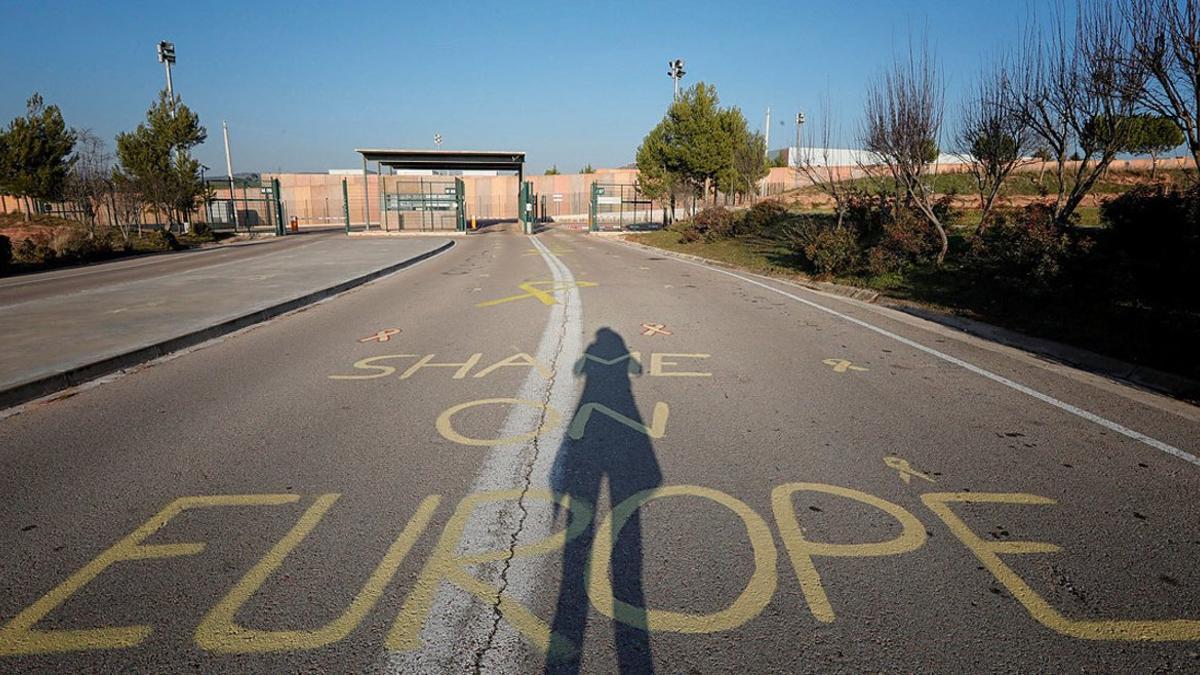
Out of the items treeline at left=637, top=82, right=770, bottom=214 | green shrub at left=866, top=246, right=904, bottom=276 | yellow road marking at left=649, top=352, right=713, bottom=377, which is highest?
treeline at left=637, top=82, right=770, bottom=214

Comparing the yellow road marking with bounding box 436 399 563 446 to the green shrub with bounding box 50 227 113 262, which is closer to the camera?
the yellow road marking with bounding box 436 399 563 446

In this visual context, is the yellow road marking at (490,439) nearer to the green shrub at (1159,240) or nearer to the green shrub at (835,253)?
the green shrub at (1159,240)

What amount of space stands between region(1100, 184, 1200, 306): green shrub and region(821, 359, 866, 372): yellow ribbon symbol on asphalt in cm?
499

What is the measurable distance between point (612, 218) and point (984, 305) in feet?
161

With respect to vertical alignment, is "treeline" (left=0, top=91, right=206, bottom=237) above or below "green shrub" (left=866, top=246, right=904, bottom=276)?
above

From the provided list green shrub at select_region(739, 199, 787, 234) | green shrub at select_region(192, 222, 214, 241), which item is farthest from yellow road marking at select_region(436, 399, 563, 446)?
green shrub at select_region(192, 222, 214, 241)

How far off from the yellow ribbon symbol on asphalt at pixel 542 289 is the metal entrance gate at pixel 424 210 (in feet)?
83.9

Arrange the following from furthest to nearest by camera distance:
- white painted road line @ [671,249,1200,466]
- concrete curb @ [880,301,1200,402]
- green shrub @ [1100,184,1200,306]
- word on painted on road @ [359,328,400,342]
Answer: green shrub @ [1100,184,1200,306]
word on painted on road @ [359,328,400,342]
concrete curb @ [880,301,1200,402]
white painted road line @ [671,249,1200,466]

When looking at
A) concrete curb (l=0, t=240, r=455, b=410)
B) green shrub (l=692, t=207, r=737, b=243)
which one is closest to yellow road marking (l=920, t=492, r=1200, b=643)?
concrete curb (l=0, t=240, r=455, b=410)

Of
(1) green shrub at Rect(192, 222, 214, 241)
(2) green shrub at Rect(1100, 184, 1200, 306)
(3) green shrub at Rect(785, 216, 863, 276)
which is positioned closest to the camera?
(2) green shrub at Rect(1100, 184, 1200, 306)

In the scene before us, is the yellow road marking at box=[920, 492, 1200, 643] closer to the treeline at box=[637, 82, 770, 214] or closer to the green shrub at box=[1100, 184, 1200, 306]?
the green shrub at box=[1100, 184, 1200, 306]

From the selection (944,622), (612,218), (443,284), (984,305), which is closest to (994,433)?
(944,622)

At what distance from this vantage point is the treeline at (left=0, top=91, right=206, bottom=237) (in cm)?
3234

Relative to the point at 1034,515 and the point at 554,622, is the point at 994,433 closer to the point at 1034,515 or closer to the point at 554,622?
the point at 1034,515
